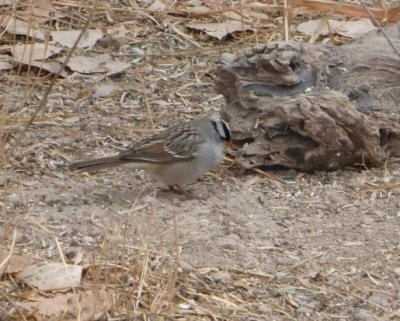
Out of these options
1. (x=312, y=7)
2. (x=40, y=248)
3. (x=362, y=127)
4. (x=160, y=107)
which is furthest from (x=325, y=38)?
(x=40, y=248)

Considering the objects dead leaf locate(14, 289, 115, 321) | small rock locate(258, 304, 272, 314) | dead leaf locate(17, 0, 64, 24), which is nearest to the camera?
dead leaf locate(14, 289, 115, 321)

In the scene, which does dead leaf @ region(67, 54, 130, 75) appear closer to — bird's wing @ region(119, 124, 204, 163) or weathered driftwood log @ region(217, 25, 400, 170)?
weathered driftwood log @ region(217, 25, 400, 170)

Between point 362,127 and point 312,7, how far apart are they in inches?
92.4

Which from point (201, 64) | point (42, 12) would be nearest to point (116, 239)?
point (201, 64)

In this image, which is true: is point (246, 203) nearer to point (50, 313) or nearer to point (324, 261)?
point (324, 261)

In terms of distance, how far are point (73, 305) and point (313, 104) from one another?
205cm

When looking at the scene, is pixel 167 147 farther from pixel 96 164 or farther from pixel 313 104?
pixel 313 104

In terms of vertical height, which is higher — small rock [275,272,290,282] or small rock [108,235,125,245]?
small rock [275,272,290,282]

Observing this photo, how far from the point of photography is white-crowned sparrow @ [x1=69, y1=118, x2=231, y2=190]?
19.7ft

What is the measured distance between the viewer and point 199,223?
18.3ft

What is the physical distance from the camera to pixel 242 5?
845 centimetres

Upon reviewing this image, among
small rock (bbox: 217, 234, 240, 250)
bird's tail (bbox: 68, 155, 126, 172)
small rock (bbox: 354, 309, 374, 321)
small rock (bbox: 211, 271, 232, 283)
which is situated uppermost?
small rock (bbox: 354, 309, 374, 321)

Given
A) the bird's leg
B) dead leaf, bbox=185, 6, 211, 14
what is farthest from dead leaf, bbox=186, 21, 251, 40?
the bird's leg

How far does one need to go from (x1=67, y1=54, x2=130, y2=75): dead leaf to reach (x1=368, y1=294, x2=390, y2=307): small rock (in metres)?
3.00
